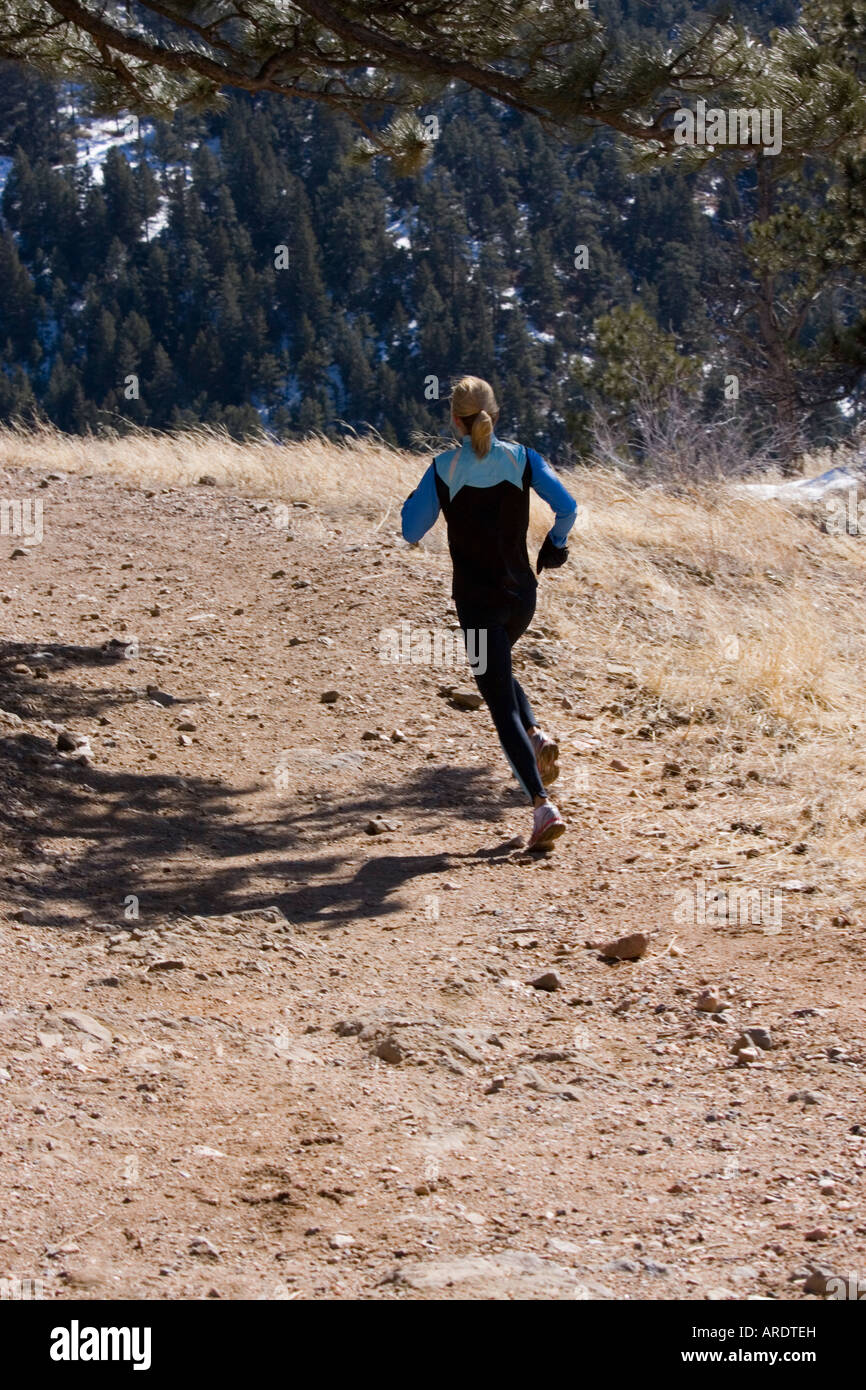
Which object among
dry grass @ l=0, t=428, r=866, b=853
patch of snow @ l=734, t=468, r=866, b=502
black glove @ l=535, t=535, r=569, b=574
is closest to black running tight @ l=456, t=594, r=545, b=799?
black glove @ l=535, t=535, r=569, b=574

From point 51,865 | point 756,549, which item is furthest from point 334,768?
point 756,549

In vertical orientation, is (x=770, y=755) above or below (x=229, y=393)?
above

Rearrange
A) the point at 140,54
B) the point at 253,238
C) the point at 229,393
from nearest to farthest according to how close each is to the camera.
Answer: the point at 140,54, the point at 229,393, the point at 253,238

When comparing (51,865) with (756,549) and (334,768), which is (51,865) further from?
(756,549)

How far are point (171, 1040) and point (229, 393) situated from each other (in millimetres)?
63434

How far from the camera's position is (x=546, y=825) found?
4512 mm

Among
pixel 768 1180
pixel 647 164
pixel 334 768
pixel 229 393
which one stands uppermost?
pixel 647 164

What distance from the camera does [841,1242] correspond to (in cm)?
238

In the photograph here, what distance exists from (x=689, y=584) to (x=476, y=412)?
3.74 meters

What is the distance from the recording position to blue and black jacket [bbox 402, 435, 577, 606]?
4.52 m

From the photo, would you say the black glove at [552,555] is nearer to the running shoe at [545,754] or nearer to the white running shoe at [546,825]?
the running shoe at [545,754]

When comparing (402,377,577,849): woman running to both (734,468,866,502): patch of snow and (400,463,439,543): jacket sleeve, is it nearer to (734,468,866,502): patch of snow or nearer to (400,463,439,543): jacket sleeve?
(400,463,439,543): jacket sleeve
